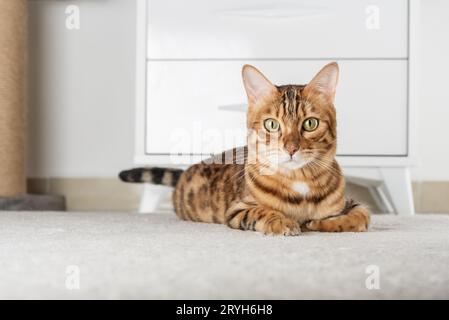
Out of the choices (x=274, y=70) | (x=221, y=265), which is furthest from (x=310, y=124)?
(x=274, y=70)

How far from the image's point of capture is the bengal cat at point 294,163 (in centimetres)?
103

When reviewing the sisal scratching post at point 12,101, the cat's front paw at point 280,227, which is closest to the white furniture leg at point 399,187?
the cat's front paw at point 280,227

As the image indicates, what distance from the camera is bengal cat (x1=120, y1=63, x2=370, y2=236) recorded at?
3.37 feet

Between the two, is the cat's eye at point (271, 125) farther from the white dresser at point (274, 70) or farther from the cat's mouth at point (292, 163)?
the white dresser at point (274, 70)

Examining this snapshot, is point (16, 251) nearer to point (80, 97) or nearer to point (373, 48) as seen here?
point (373, 48)

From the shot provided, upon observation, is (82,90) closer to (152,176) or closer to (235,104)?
(235,104)

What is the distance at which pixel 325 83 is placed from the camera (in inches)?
42.3

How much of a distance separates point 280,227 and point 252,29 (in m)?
1.01

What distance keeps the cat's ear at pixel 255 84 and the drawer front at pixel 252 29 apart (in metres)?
0.73

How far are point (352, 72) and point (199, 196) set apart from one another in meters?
0.73

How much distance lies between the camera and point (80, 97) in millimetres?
2244
